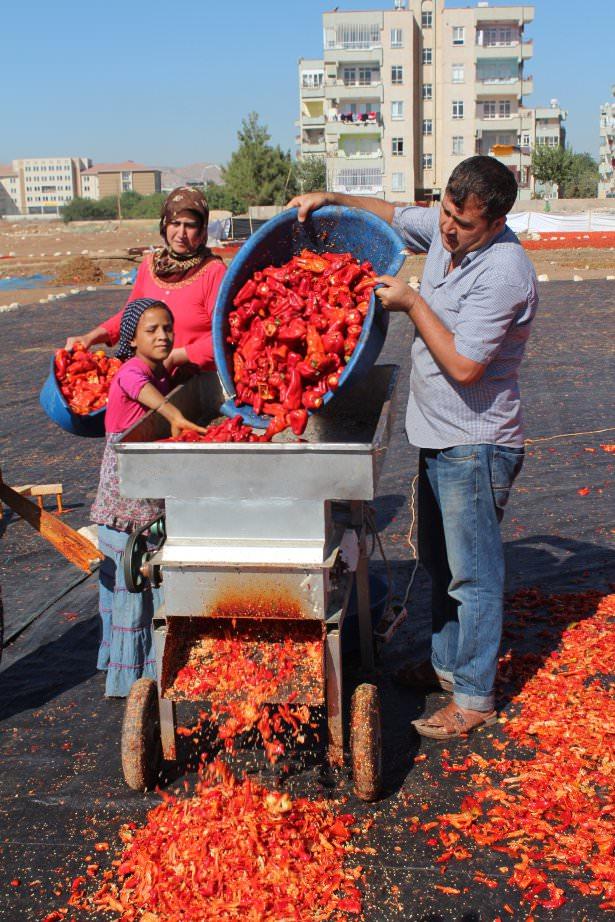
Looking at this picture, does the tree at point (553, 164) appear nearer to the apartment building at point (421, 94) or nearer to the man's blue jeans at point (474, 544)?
the apartment building at point (421, 94)

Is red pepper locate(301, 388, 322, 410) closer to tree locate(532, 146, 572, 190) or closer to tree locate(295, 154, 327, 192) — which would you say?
tree locate(532, 146, 572, 190)

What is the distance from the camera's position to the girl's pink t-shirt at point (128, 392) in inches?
153

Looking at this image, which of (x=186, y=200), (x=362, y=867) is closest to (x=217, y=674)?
(x=362, y=867)

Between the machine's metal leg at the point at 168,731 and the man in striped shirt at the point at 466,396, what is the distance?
3.34ft

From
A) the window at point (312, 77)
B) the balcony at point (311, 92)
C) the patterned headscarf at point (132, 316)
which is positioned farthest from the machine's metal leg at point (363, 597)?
the window at point (312, 77)

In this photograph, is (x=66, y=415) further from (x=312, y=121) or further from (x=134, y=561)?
(x=312, y=121)

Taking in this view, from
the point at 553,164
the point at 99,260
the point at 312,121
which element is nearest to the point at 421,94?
the point at 312,121

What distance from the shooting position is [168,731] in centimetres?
355

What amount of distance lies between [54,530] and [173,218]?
1.76 m

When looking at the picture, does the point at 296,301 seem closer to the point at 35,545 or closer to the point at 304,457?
the point at 304,457

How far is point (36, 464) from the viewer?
337 inches

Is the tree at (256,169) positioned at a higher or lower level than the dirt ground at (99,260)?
higher

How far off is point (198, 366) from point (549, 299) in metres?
17.3

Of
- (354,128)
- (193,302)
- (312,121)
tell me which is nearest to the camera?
(193,302)
